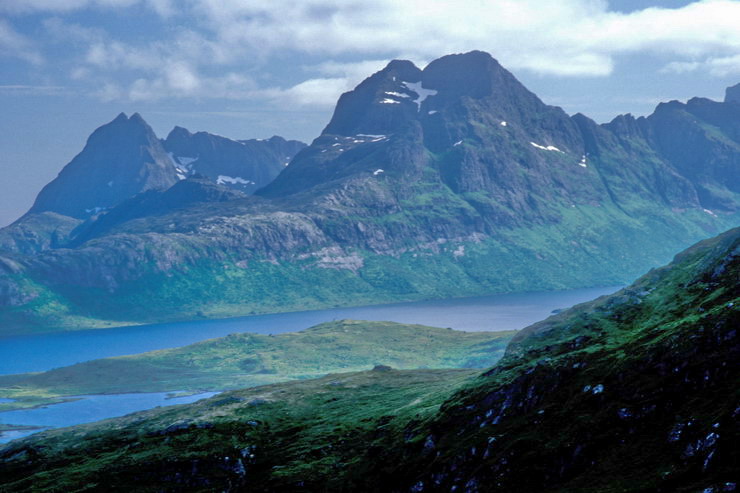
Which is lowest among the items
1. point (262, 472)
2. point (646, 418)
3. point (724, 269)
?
point (262, 472)

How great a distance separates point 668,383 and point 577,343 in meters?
37.8

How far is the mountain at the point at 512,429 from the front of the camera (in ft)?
239

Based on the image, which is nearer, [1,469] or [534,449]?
[534,449]

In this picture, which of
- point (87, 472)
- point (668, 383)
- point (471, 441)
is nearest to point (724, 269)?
point (668, 383)

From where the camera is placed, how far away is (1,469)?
145 meters

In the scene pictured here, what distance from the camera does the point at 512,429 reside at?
92812mm

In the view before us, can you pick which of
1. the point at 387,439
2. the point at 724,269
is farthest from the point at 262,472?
the point at 724,269

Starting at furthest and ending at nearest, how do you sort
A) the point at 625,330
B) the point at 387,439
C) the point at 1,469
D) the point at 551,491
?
1. the point at 1,469
2. the point at 625,330
3. the point at 387,439
4. the point at 551,491

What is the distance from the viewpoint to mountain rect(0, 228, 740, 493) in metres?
72.8

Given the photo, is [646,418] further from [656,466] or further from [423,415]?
[423,415]

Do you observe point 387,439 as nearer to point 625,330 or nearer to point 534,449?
point 534,449

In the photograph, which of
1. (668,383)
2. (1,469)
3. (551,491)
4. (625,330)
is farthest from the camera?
(1,469)

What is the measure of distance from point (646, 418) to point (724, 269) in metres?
47.2

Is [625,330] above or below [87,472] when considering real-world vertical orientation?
above
